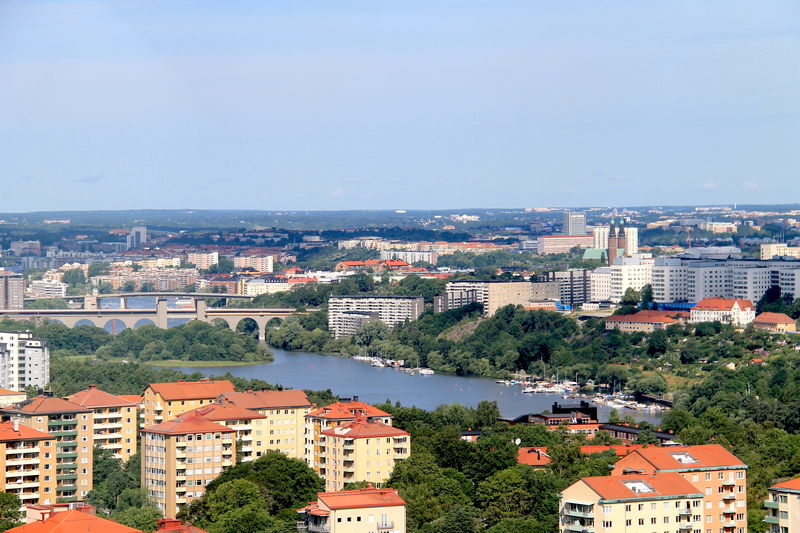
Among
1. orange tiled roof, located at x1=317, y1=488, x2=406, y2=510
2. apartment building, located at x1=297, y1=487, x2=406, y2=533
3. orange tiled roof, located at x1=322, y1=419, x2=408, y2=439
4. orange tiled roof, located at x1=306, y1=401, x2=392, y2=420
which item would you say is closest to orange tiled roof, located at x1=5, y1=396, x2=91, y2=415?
orange tiled roof, located at x1=306, y1=401, x2=392, y2=420

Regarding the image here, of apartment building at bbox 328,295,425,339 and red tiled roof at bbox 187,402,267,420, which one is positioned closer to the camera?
red tiled roof at bbox 187,402,267,420

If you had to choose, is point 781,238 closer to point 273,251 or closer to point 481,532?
point 273,251

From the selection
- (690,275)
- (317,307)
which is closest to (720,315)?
(690,275)

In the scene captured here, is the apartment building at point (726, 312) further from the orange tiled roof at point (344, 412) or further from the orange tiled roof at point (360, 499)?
the orange tiled roof at point (360, 499)

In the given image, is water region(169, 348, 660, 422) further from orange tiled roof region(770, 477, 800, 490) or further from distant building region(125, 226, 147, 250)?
distant building region(125, 226, 147, 250)

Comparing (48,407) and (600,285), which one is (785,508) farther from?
(600,285)

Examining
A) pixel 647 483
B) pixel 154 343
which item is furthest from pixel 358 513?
pixel 154 343
